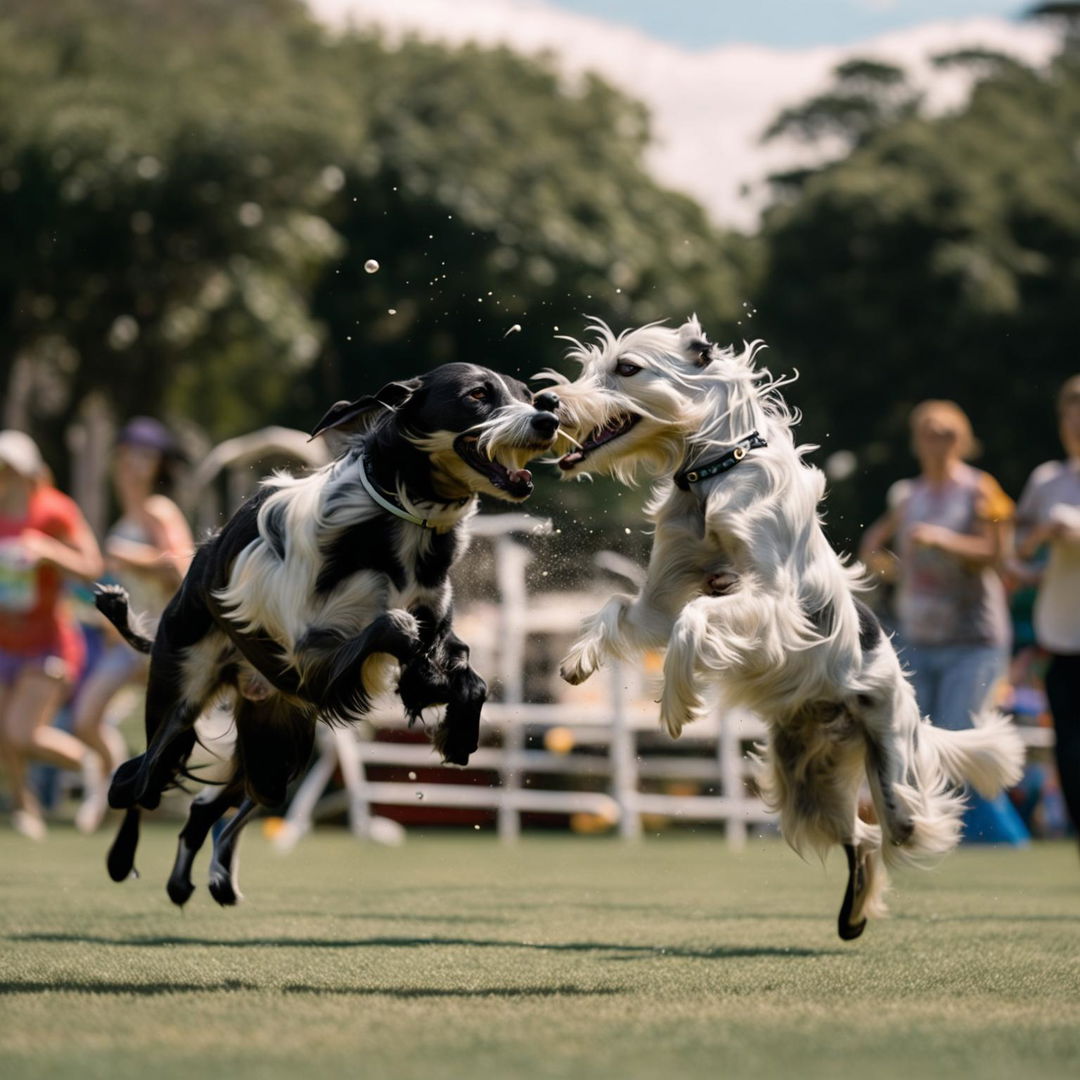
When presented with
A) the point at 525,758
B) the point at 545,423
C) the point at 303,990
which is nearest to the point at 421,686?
the point at 545,423

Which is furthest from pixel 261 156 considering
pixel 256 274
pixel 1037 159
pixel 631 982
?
pixel 631 982

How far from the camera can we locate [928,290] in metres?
28.8

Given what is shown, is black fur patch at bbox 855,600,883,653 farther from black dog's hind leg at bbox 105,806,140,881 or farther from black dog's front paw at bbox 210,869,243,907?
black dog's hind leg at bbox 105,806,140,881

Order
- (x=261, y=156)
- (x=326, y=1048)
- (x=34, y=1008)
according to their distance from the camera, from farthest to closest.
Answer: (x=261, y=156)
(x=34, y=1008)
(x=326, y=1048)

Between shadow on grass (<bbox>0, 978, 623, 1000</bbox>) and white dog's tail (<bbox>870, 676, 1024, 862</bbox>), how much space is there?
1224mm

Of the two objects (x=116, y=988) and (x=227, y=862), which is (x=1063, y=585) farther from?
(x=116, y=988)

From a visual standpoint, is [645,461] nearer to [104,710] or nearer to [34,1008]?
Answer: [34,1008]

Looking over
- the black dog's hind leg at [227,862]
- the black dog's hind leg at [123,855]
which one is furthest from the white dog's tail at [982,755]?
the black dog's hind leg at [123,855]

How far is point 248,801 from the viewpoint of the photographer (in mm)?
6797

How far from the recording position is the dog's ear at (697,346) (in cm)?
593

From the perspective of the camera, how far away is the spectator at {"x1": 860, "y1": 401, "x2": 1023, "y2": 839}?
981 centimetres

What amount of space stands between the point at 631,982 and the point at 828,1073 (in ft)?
5.19

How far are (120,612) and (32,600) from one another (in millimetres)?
4544

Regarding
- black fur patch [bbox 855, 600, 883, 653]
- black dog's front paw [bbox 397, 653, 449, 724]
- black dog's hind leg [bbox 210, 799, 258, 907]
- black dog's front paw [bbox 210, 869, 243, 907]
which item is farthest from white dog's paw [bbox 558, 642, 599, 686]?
black dog's front paw [bbox 210, 869, 243, 907]
